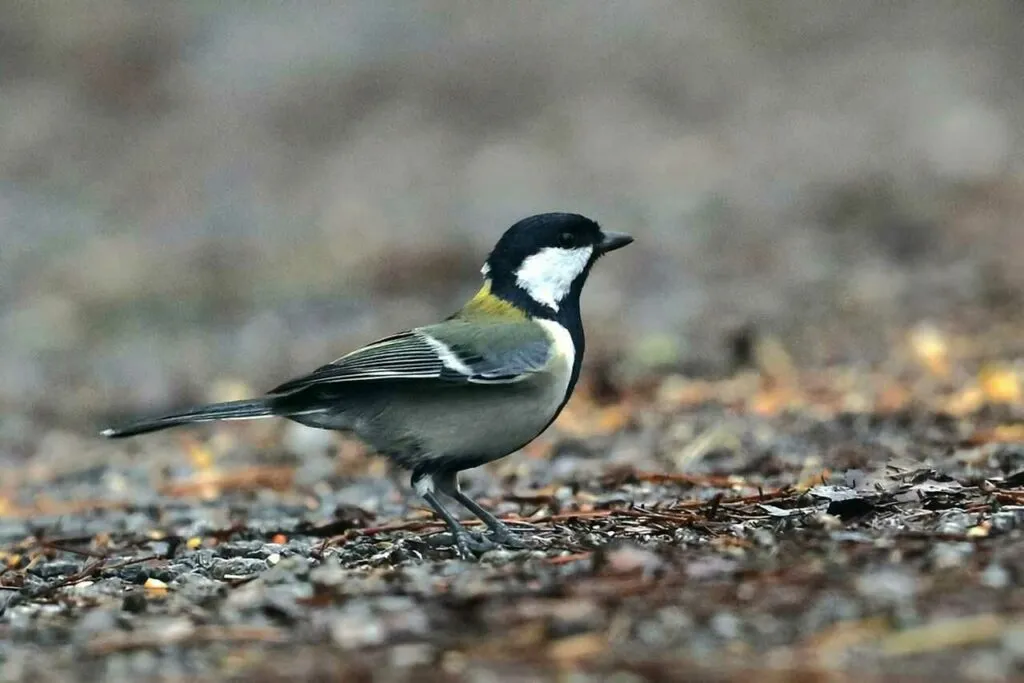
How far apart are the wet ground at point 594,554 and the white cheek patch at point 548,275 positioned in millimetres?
711

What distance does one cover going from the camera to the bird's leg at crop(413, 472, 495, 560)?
164 inches

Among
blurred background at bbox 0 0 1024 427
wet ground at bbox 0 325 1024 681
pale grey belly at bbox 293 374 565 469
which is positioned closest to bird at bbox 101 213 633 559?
pale grey belly at bbox 293 374 565 469

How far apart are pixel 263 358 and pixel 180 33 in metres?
8.27

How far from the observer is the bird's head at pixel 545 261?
16.2 feet

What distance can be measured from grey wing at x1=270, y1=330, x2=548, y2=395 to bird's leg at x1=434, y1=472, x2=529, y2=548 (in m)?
0.36

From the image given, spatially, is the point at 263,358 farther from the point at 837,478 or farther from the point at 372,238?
the point at 837,478

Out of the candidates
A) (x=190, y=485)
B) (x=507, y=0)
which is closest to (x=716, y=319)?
(x=190, y=485)

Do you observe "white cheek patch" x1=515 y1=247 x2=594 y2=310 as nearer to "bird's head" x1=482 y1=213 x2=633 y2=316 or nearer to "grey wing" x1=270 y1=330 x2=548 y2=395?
"bird's head" x1=482 y1=213 x2=633 y2=316

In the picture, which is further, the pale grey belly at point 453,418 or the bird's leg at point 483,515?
the pale grey belly at point 453,418

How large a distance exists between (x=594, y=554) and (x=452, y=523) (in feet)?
3.20

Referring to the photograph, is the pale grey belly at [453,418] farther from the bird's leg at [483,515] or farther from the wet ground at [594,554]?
the wet ground at [594,554]

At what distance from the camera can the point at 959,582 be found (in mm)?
Result: 3029

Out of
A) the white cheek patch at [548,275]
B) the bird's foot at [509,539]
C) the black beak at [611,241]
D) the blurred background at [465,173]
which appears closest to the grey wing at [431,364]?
the white cheek patch at [548,275]

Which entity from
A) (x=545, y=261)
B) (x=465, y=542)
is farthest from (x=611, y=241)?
(x=465, y=542)
